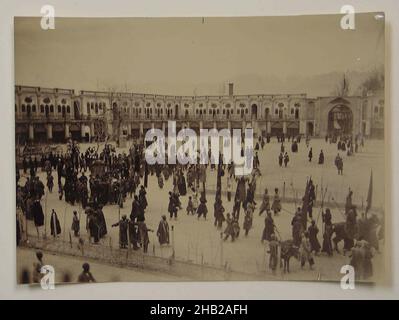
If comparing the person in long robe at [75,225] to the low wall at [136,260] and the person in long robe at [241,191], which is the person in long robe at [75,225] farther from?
the person in long robe at [241,191]

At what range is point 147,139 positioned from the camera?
6.53ft

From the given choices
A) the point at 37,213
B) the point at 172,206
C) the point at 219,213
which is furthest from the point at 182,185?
the point at 37,213

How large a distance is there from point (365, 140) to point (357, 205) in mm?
281

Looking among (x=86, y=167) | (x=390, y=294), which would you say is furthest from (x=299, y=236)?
(x=86, y=167)

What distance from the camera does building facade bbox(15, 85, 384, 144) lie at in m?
1.96

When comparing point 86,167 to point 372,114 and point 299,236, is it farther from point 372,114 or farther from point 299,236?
point 372,114

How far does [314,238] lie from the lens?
6.48ft

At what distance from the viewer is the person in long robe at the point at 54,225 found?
199 centimetres

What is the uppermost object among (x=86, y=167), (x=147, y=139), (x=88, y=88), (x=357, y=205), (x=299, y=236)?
(x=88, y=88)

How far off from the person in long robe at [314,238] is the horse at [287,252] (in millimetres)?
69

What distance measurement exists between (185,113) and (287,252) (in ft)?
2.44

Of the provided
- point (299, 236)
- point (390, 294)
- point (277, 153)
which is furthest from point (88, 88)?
point (390, 294)
